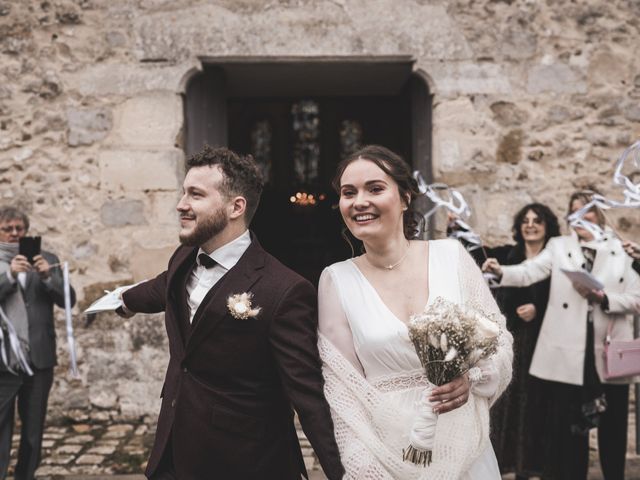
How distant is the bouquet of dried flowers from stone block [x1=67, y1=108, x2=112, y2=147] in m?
4.50

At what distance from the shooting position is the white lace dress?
77.1 inches

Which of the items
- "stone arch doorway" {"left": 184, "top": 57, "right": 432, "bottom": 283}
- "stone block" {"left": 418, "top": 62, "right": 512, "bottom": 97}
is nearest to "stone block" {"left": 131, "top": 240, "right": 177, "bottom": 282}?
"stone block" {"left": 418, "top": 62, "right": 512, "bottom": 97}

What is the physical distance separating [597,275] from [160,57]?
13.0 ft

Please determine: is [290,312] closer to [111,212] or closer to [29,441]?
[29,441]

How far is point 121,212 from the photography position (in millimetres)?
5547

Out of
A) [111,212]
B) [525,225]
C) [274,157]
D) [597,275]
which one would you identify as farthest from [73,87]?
[274,157]

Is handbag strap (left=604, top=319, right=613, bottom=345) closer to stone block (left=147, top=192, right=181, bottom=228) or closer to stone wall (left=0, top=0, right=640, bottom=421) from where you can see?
stone wall (left=0, top=0, right=640, bottom=421)

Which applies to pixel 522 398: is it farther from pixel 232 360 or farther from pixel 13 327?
pixel 13 327

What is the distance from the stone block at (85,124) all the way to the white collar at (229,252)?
12.0ft

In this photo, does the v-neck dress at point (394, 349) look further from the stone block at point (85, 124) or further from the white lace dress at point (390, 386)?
the stone block at point (85, 124)

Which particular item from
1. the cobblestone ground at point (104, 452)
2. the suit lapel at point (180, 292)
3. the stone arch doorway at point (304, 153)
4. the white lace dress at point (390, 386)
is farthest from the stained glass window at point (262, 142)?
the white lace dress at point (390, 386)

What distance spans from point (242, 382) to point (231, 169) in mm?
769

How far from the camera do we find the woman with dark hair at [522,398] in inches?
160

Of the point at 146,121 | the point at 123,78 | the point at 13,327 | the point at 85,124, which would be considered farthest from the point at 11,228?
the point at 123,78
